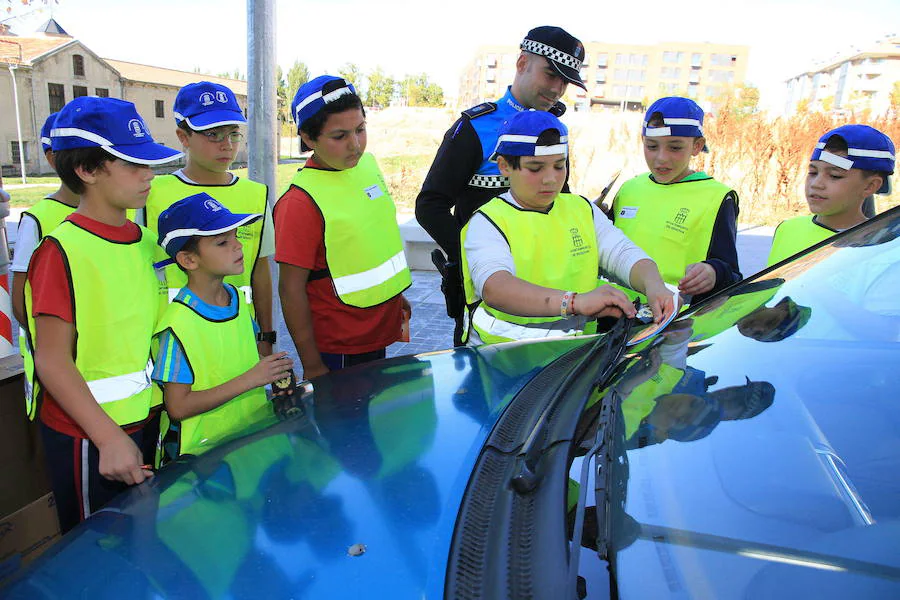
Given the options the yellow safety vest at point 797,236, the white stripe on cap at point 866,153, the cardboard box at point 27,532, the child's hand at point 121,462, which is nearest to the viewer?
the child's hand at point 121,462

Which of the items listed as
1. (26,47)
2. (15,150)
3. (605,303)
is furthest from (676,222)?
(26,47)

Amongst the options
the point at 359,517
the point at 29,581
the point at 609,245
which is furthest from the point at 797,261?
the point at 29,581

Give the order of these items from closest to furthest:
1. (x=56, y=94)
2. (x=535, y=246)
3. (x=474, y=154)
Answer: (x=535, y=246)
(x=474, y=154)
(x=56, y=94)

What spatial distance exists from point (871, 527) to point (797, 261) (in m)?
1.26

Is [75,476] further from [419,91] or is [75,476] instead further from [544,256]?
[419,91]

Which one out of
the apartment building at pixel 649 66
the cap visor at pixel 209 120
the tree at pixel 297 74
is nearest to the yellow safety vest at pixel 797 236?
the cap visor at pixel 209 120

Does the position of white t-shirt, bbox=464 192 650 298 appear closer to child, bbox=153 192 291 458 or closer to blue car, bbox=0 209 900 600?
blue car, bbox=0 209 900 600

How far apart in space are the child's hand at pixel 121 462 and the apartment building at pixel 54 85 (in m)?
22.3

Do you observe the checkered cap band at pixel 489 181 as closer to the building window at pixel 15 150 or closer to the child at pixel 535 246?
the child at pixel 535 246

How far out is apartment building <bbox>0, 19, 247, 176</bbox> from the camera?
24266 mm

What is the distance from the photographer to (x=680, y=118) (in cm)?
271

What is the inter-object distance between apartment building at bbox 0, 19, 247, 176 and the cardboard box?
21916mm

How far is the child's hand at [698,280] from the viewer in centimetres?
244

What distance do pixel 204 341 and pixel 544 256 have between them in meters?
1.12
